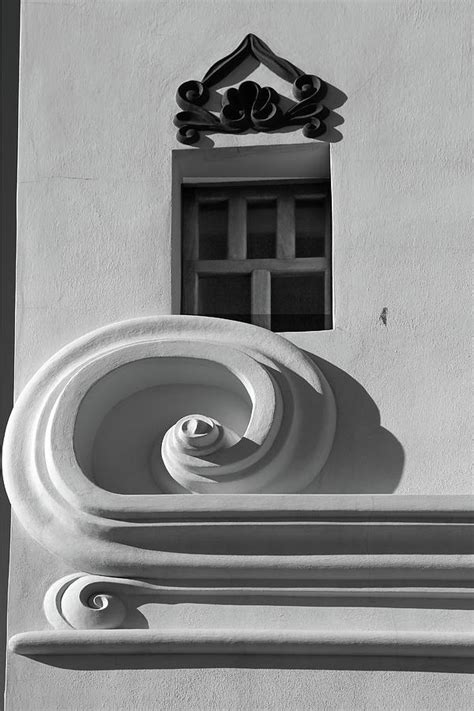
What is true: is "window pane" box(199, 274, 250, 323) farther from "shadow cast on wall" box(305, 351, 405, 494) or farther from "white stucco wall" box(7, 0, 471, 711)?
"shadow cast on wall" box(305, 351, 405, 494)

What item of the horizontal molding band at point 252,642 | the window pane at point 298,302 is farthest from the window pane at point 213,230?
the horizontal molding band at point 252,642

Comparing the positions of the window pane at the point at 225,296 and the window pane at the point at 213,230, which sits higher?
the window pane at the point at 213,230

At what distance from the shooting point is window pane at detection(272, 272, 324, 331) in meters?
10.1

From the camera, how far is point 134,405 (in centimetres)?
976

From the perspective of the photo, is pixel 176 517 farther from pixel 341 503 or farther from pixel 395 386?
pixel 395 386

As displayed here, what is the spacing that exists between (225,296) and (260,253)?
13.8 inches

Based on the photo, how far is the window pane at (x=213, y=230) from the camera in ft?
33.8

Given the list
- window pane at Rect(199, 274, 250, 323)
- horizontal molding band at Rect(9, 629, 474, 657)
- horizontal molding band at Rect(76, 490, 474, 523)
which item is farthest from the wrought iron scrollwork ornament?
horizontal molding band at Rect(9, 629, 474, 657)

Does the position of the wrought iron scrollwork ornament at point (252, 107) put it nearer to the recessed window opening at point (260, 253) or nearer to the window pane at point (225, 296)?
the recessed window opening at point (260, 253)

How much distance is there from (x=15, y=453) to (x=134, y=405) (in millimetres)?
722

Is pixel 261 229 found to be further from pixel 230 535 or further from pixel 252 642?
pixel 252 642

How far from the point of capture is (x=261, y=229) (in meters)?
10.4

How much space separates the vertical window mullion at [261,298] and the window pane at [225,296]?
0.13ft

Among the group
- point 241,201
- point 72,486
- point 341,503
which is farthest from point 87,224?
point 341,503
